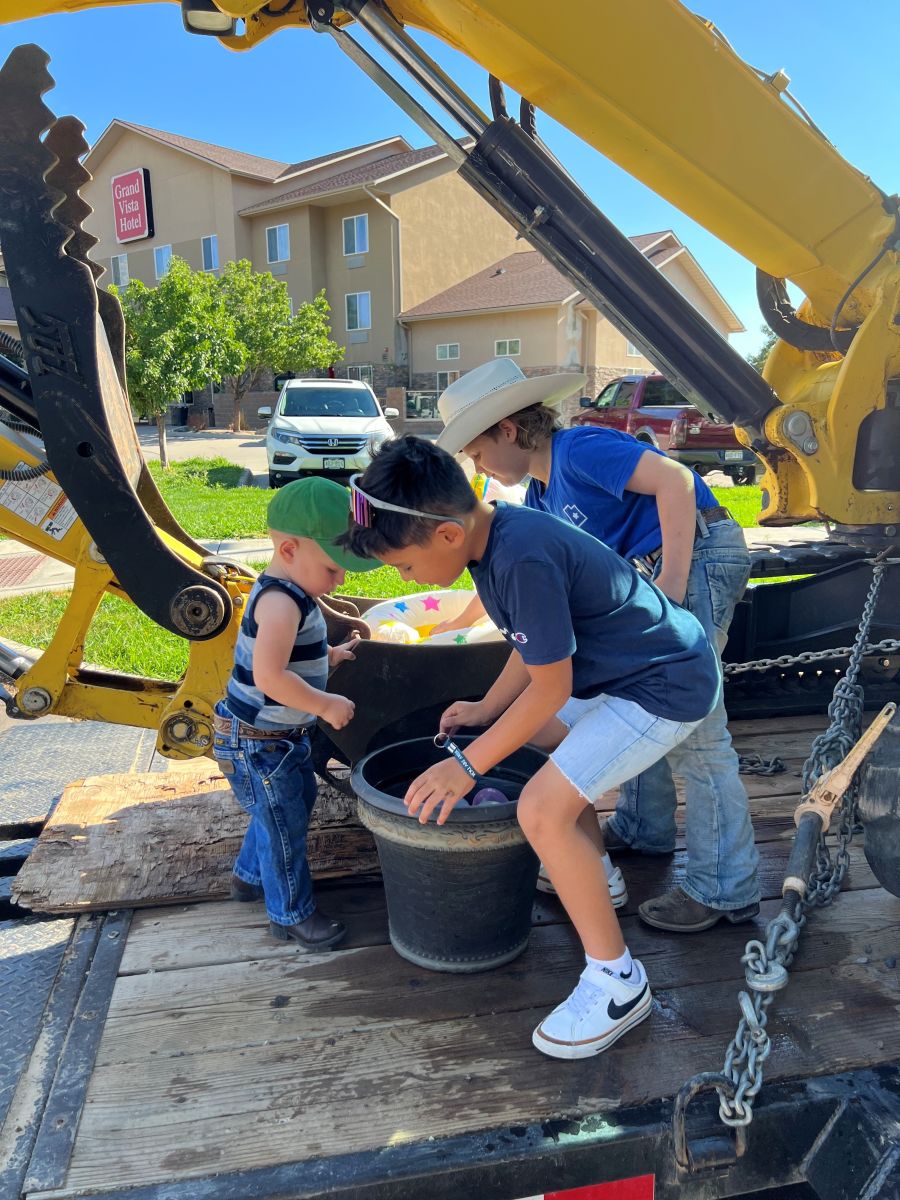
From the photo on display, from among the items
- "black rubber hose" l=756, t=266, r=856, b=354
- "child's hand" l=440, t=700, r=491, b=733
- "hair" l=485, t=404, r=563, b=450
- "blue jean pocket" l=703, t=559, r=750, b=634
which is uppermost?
"black rubber hose" l=756, t=266, r=856, b=354

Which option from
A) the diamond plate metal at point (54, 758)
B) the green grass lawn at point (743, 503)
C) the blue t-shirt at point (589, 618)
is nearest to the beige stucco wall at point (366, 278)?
the green grass lawn at point (743, 503)

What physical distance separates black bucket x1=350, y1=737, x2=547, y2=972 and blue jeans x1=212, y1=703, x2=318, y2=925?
245 mm

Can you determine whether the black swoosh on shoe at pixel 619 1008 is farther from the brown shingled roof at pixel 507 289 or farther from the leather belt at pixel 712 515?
the brown shingled roof at pixel 507 289

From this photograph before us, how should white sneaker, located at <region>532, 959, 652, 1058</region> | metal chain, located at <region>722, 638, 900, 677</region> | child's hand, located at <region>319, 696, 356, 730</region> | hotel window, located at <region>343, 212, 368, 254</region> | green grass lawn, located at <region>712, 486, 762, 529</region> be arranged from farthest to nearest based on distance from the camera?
1. hotel window, located at <region>343, 212, 368, 254</region>
2. green grass lawn, located at <region>712, 486, 762, 529</region>
3. metal chain, located at <region>722, 638, 900, 677</region>
4. child's hand, located at <region>319, 696, 356, 730</region>
5. white sneaker, located at <region>532, 959, 652, 1058</region>

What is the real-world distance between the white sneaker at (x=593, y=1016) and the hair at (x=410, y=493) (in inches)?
39.3

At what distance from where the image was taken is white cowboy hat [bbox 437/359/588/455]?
2.43 meters

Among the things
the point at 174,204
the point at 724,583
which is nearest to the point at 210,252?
the point at 174,204

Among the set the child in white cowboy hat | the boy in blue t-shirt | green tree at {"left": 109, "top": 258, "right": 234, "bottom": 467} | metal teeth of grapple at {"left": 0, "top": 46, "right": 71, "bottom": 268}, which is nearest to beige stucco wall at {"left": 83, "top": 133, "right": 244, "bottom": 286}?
green tree at {"left": 109, "top": 258, "right": 234, "bottom": 467}

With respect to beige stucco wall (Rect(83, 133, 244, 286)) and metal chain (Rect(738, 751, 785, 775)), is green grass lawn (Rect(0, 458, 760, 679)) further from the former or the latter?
beige stucco wall (Rect(83, 133, 244, 286))

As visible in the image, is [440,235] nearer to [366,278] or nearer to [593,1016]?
[366,278]

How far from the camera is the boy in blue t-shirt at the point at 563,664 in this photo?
6.13 ft

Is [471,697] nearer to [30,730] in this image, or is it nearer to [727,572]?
[727,572]

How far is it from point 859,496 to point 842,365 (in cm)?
46

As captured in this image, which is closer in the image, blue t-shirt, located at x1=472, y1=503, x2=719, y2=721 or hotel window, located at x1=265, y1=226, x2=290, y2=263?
blue t-shirt, located at x1=472, y1=503, x2=719, y2=721
